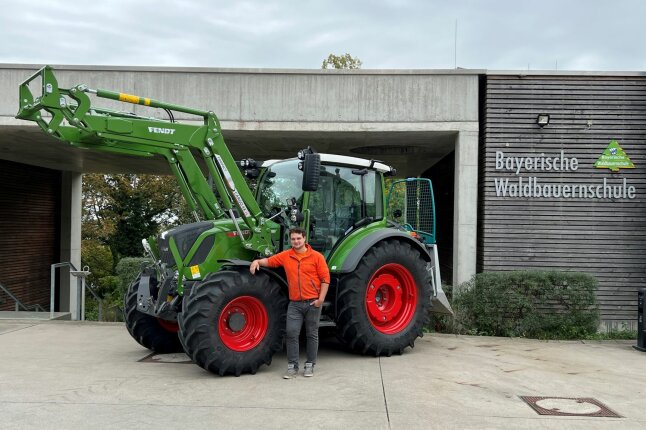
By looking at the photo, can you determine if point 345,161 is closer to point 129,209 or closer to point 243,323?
point 243,323

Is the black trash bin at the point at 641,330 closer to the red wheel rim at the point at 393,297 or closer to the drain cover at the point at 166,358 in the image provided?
the red wheel rim at the point at 393,297

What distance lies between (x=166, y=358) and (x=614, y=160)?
771cm

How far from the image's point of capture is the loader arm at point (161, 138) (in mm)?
5547

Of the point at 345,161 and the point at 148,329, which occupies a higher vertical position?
the point at 345,161

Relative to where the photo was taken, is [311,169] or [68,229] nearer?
[311,169]

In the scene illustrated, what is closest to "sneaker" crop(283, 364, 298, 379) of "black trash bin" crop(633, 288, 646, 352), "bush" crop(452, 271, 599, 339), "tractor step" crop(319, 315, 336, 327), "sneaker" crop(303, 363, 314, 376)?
"sneaker" crop(303, 363, 314, 376)

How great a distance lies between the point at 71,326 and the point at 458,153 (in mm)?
7069

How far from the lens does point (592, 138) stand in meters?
9.50

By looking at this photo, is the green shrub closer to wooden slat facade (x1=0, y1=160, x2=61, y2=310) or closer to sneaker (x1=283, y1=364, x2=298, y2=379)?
sneaker (x1=283, y1=364, x2=298, y2=379)

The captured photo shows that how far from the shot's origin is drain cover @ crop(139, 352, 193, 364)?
21.6 feet

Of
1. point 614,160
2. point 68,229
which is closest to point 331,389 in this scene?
point 614,160

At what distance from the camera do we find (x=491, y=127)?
31.5 feet

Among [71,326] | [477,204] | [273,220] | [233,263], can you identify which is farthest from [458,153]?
[71,326]

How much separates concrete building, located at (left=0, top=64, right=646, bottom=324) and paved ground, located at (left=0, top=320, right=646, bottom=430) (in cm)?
214
